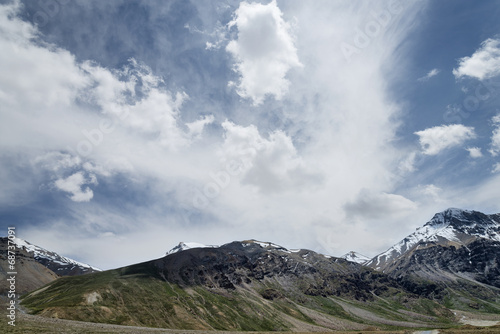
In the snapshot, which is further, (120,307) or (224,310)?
(224,310)

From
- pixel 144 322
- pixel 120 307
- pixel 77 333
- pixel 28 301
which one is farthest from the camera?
pixel 28 301

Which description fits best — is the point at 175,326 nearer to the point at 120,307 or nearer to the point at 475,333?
the point at 120,307

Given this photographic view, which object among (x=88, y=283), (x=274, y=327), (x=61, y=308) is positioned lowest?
(x=274, y=327)

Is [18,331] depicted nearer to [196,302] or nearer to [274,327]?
[196,302]

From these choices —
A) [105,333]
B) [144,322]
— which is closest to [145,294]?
[144,322]

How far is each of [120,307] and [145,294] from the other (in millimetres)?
30635

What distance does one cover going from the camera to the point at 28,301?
171m

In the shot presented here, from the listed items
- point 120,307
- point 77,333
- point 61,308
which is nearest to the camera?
point 77,333

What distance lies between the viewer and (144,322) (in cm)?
14050

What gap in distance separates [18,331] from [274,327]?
552 ft

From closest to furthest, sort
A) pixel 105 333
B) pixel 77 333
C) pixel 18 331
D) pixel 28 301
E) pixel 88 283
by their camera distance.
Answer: pixel 18 331, pixel 77 333, pixel 105 333, pixel 28 301, pixel 88 283

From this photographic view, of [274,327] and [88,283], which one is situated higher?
[88,283]

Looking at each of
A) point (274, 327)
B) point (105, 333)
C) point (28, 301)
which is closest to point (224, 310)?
point (274, 327)

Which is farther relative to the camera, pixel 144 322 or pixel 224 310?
pixel 224 310
